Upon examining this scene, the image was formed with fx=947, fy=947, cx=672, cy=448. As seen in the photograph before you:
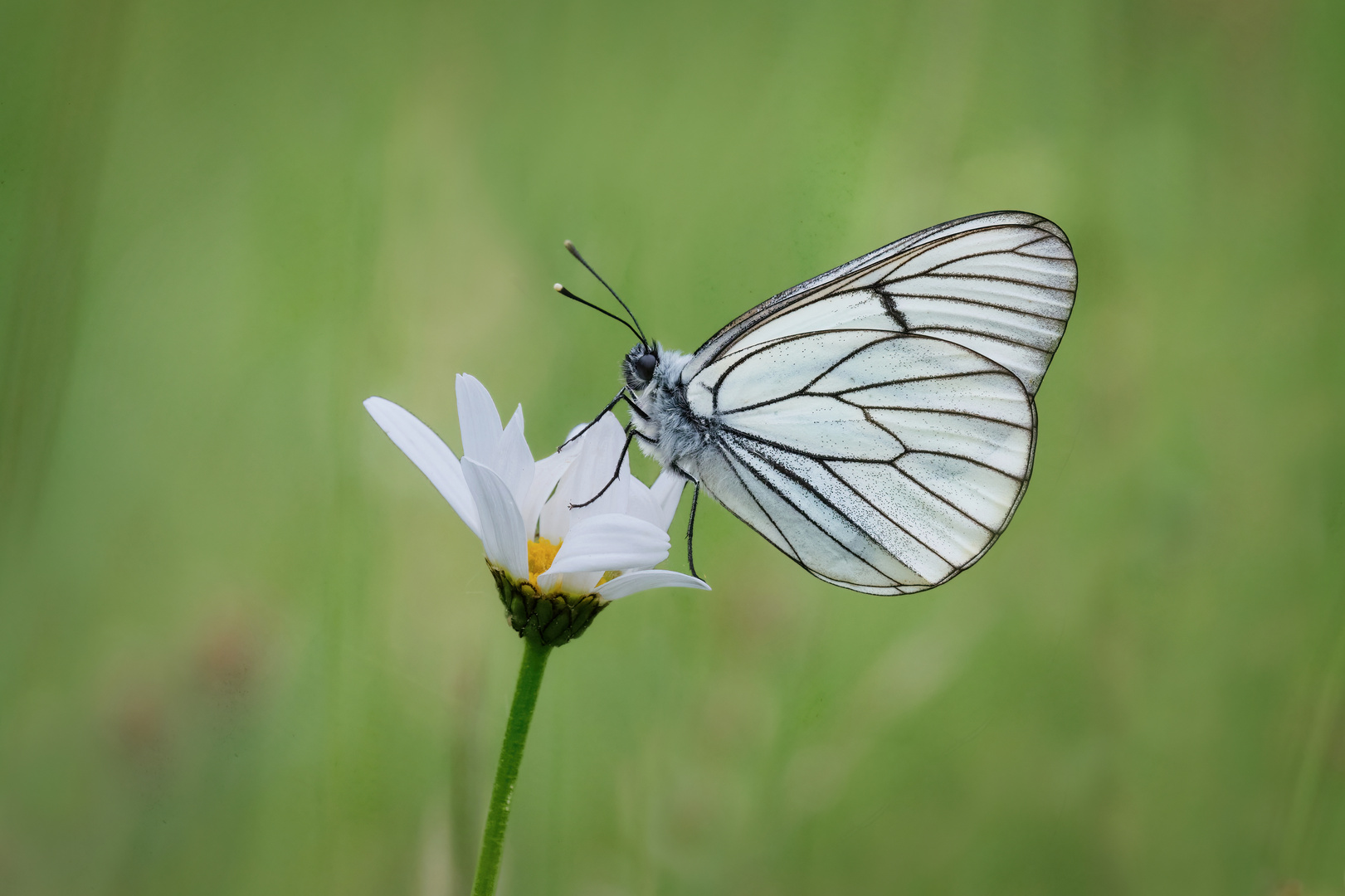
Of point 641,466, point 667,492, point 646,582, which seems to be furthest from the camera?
point 641,466

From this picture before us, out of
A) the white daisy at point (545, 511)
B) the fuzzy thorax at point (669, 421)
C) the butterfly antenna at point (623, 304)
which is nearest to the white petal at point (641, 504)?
the white daisy at point (545, 511)

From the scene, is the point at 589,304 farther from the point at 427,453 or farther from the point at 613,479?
the point at 427,453

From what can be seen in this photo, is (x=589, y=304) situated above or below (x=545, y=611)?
above

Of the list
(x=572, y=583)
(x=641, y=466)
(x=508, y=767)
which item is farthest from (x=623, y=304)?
(x=508, y=767)

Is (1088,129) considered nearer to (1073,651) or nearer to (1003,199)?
(1003,199)

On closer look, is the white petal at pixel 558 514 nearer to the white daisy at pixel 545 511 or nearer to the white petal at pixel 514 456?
the white daisy at pixel 545 511

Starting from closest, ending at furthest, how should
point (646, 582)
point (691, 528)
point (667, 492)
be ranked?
point (646, 582), point (667, 492), point (691, 528)
